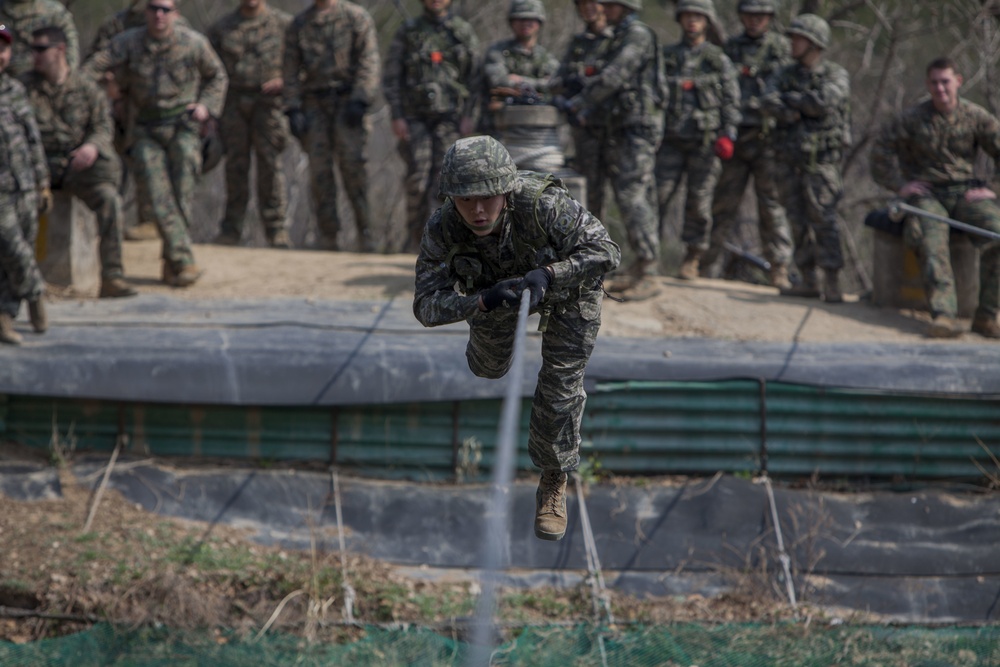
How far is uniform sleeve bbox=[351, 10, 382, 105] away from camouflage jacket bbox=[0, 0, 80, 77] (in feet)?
7.76

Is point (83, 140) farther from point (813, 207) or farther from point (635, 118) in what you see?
point (813, 207)

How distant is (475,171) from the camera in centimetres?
477

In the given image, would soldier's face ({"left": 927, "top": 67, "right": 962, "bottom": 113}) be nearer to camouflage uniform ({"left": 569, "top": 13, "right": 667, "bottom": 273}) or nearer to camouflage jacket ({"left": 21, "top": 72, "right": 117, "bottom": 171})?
camouflage uniform ({"left": 569, "top": 13, "right": 667, "bottom": 273})

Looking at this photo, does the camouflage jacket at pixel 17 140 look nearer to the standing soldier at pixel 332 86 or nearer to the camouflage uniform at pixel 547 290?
the standing soldier at pixel 332 86

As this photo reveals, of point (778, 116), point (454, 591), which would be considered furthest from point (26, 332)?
point (778, 116)

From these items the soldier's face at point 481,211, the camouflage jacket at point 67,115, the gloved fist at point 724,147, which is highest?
the soldier's face at point 481,211

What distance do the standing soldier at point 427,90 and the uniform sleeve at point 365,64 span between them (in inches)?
7.0

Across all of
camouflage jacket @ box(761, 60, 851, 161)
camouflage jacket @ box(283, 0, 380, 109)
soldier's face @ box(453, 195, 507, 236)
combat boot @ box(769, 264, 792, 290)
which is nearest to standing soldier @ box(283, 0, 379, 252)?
camouflage jacket @ box(283, 0, 380, 109)

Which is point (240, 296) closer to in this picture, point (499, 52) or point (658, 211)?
point (499, 52)

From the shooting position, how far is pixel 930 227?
1003cm

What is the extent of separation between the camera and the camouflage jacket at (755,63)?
10812mm

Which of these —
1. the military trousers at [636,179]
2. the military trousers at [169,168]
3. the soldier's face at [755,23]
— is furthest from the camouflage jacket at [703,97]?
the military trousers at [169,168]

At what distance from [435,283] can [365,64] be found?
6437 mm

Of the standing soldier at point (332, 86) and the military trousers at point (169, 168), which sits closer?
the military trousers at point (169, 168)
